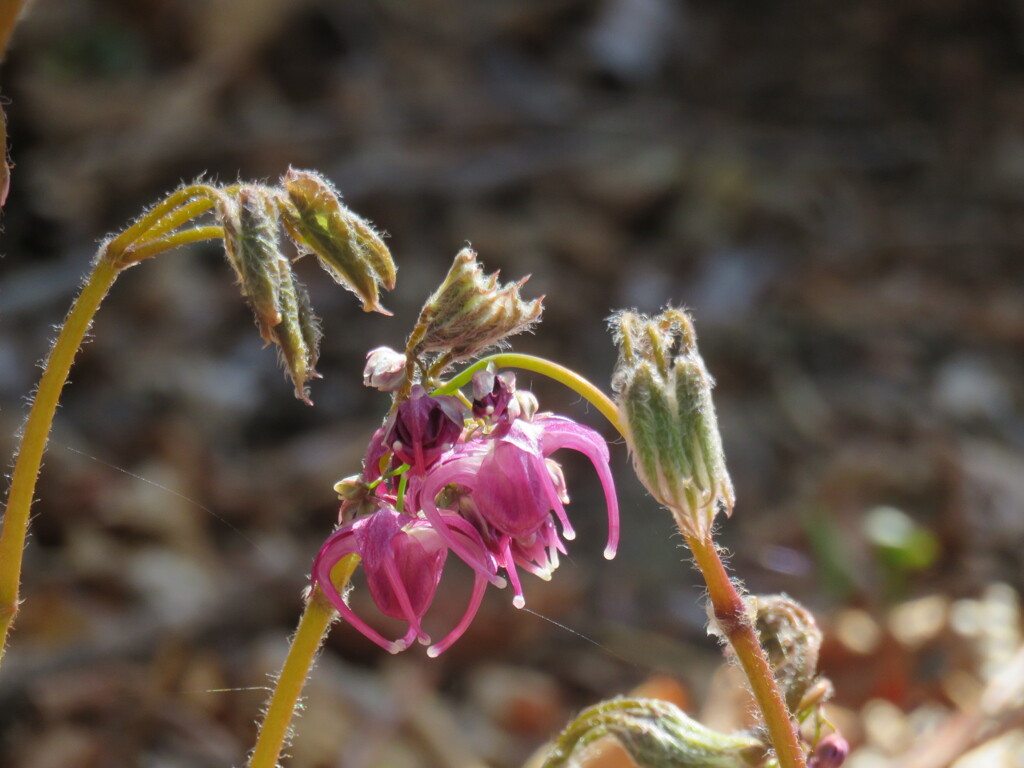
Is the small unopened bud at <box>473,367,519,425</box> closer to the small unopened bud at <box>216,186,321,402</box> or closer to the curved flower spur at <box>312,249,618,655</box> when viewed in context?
the curved flower spur at <box>312,249,618,655</box>

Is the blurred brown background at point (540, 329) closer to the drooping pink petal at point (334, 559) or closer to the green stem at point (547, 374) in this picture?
the drooping pink petal at point (334, 559)

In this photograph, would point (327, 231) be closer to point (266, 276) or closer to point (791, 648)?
point (266, 276)

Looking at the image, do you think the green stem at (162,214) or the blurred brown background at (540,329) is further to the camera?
the blurred brown background at (540,329)

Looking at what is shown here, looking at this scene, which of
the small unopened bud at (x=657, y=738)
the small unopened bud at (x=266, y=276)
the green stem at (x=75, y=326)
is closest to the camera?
the small unopened bud at (x=266, y=276)

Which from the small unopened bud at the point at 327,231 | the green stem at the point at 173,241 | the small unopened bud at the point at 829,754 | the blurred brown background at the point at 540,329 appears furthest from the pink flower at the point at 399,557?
the blurred brown background at the point at 540,329

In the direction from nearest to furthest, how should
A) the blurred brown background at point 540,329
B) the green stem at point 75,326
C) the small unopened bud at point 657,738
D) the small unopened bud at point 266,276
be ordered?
1. the small unopened bud at point 266,276
2. the green stem at point 75,326
3. the small unopened bud at point 657,738
4. the blurred brown background at point 540,329

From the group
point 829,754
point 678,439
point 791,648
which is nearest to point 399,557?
point 678,439

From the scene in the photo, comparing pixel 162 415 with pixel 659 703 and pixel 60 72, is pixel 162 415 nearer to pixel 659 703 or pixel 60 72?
pixel 60 72
